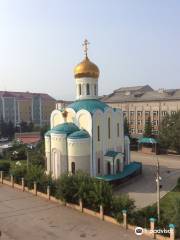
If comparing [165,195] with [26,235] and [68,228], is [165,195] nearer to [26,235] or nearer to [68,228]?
[68,228]

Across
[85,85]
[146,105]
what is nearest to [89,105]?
[85,85]

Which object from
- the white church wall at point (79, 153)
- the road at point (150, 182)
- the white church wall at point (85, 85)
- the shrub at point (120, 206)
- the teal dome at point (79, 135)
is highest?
the white church wall at point (85, 85)

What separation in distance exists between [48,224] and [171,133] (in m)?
22.7

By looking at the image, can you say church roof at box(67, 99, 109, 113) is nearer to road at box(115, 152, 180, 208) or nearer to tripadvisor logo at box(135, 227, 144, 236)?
road at box(115, 152, 180, 208)

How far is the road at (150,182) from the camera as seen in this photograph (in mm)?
22481

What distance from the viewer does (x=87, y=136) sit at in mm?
26047

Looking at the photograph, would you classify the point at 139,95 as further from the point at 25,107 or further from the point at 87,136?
the point at 25,107

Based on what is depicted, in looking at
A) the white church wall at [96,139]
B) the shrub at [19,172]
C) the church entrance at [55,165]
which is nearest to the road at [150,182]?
the white church wall at [96,139]

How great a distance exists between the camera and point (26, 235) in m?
16.0

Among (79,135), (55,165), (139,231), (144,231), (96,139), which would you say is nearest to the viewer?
(144,231)

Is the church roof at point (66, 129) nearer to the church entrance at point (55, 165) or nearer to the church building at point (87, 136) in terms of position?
the church building at point (87, 136)

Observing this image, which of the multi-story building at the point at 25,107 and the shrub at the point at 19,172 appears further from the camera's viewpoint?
the multi-story building at the point at 25,107

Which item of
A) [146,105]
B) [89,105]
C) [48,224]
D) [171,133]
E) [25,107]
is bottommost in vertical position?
[48,224]

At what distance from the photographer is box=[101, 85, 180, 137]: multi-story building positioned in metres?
49.3
